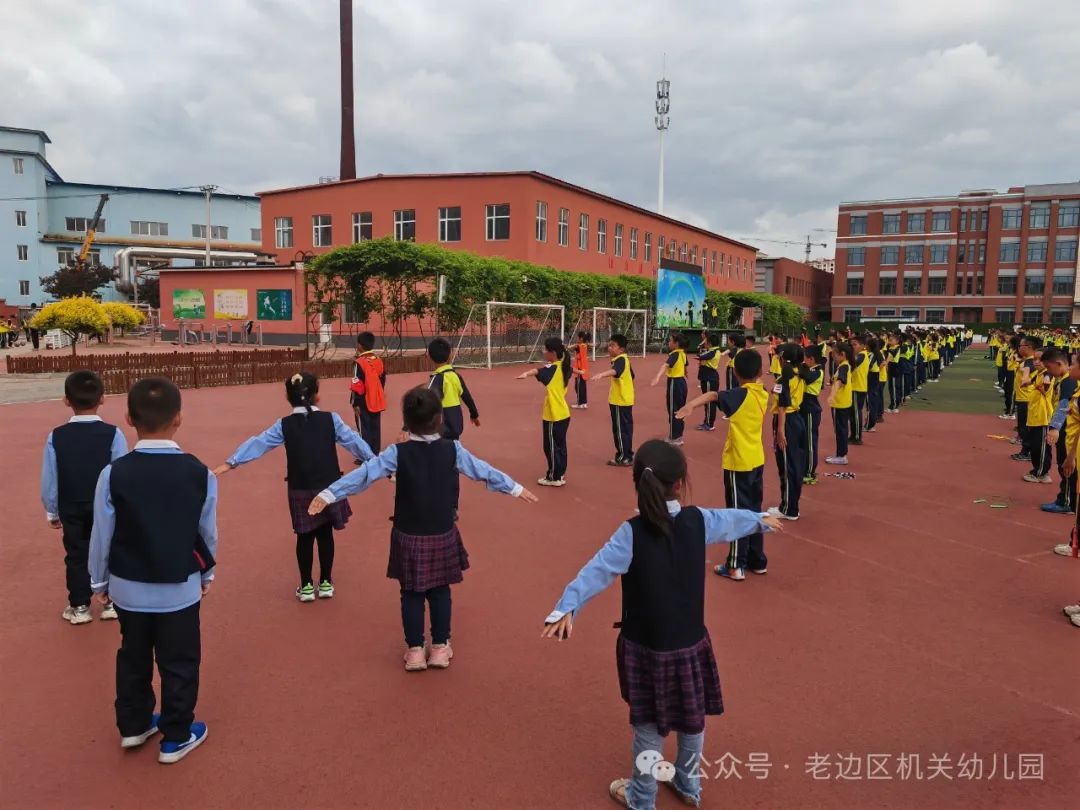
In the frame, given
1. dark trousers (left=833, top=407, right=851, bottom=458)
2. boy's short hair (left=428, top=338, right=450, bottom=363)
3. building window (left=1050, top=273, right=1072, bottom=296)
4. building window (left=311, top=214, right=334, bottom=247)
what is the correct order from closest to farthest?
boy's short hair (left=428, top=338, right=450, bottom=363) < dark trousers (left=833, top=407, right=851, bottom=458) < building window (left=311, top=214, right=334, bottom=247) < building window (left=1050, top=273, right=1072, bottom=296)

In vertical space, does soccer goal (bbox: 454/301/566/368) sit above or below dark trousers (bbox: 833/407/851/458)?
above

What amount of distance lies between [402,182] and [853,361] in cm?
3032

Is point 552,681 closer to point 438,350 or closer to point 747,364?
point 747,364

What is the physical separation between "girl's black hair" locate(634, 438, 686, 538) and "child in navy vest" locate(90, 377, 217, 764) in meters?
1.91

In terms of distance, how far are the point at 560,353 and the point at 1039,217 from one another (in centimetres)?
→ 7399

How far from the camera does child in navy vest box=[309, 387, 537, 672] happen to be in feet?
12.5

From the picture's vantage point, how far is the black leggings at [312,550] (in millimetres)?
4871

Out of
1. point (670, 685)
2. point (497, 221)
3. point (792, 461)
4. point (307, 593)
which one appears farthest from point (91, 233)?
point (670, 685)

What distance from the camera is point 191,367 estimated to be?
717 inches

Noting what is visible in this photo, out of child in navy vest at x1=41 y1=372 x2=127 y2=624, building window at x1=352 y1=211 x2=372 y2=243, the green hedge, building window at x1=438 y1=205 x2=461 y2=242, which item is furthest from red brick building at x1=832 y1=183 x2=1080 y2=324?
child in navy vest at x1=41 y1=372 x2=127 y2=624

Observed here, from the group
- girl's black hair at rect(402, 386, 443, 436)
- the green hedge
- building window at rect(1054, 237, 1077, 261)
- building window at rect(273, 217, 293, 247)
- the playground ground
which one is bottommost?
the playground ground

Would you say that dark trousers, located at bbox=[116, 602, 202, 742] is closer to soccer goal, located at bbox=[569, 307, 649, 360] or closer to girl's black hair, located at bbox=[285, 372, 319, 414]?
girl's black hair, located at bbox=[285, 372, 319, 414]

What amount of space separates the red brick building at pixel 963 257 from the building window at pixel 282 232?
5532cm

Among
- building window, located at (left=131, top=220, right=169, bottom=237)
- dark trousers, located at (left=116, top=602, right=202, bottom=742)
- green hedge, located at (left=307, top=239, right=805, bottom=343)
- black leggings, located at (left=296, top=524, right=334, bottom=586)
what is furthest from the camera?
building window, located at (left=131, top=220, right=169, bottom=237)
